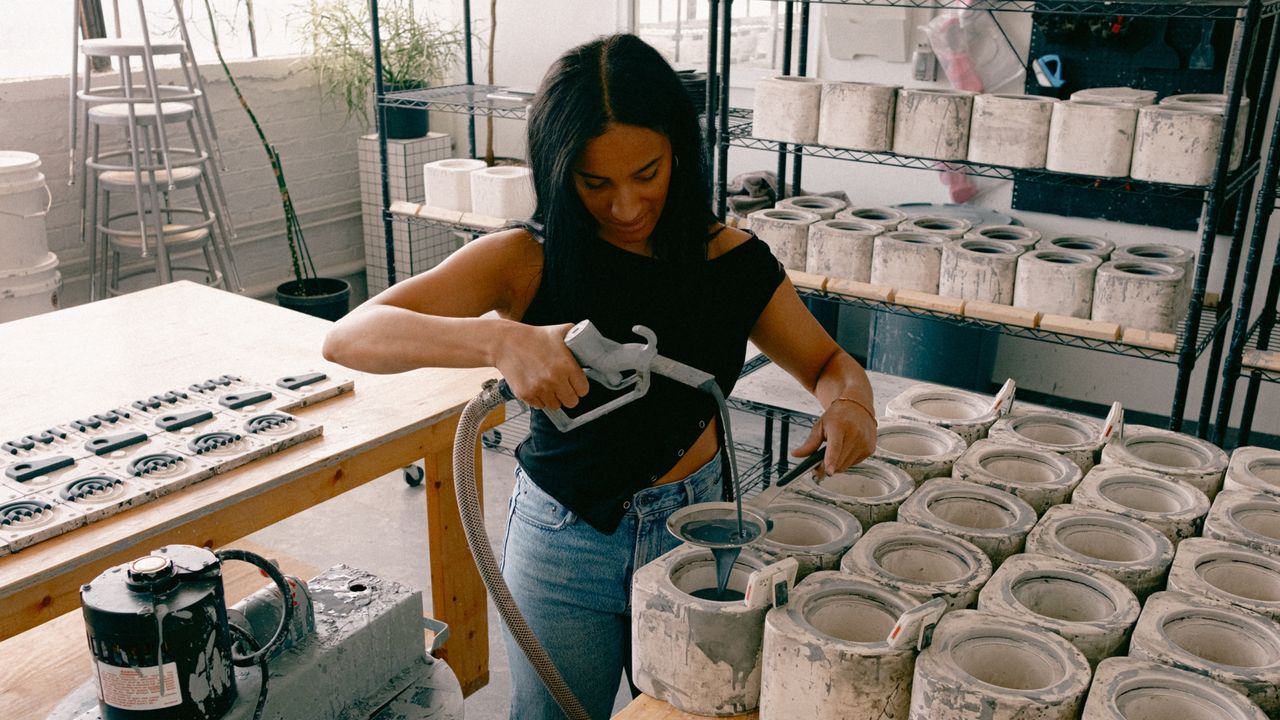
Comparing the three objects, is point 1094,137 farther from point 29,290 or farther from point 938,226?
point 29,290

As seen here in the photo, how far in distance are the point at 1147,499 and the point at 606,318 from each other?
802 mm

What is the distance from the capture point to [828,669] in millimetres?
1102

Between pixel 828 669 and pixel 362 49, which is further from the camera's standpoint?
pixel 362 49

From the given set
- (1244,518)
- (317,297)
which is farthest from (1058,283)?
(317,297)

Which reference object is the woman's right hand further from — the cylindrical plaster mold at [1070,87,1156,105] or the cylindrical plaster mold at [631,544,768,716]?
the cylindrical plaster mold at [1070,87,1156,105]

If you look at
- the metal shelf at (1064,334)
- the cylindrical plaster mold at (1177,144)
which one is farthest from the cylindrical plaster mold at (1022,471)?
the cylindrical plaster mold at (1177,144)

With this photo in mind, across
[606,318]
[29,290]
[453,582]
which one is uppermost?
[606,318]

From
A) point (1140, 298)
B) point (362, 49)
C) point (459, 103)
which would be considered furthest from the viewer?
point (362, 49)

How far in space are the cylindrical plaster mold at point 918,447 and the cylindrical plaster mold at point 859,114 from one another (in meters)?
1.22

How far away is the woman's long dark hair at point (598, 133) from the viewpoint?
4.30 feet

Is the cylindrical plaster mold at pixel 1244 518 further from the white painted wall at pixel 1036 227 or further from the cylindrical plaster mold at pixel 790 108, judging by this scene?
the white painted wall at pixel 1036 227

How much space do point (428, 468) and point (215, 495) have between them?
56cm

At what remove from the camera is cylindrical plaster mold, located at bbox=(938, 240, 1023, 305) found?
2.61 meters

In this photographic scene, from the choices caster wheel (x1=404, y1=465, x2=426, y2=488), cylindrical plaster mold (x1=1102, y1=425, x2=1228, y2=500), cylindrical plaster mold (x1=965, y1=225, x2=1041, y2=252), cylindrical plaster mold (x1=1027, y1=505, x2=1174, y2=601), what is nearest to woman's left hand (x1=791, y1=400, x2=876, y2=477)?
cylindrical plaster mold (x1=1027, y1=505, x2=1174, y2=601)
